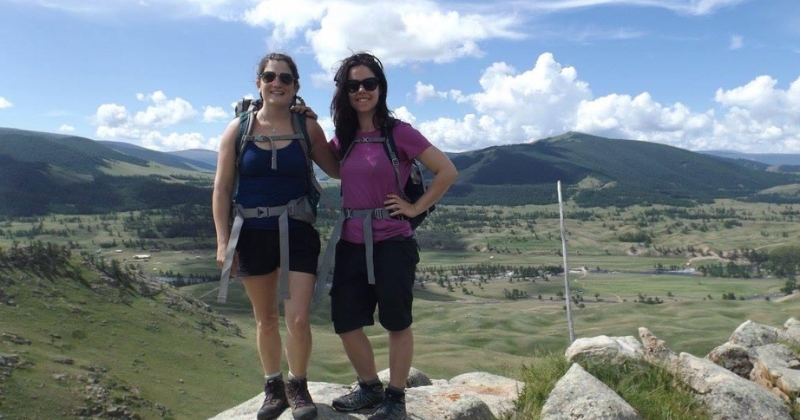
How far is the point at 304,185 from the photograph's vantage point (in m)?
8.37

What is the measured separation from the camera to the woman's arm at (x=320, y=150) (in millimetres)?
8415

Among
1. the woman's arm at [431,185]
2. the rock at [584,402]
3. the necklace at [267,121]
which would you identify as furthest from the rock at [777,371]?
the necklace at [267,121]

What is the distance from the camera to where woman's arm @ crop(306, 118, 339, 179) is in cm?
841

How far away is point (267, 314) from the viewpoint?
28.2 feet

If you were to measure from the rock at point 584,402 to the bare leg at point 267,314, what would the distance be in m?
3.99

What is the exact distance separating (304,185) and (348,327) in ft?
6.77

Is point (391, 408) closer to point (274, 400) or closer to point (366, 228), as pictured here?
point (274, 400)

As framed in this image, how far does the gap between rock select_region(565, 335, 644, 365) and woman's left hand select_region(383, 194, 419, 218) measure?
4.72 metres

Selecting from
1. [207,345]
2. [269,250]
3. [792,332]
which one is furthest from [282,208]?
[207,345]

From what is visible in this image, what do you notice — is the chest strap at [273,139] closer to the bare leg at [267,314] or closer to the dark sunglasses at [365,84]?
the dark sunglasses at [365,84]

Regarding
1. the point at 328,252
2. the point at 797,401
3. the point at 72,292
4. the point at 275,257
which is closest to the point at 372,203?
the point at 328,252

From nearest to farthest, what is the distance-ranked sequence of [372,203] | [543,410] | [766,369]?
[372,203] < [543,410] < [766,369]

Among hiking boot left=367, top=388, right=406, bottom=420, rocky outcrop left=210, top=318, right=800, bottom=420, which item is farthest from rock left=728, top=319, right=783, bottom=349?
hiking boot left=367, top=388, right=406, bottom=420

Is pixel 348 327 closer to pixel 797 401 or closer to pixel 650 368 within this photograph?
pixel 650 368
